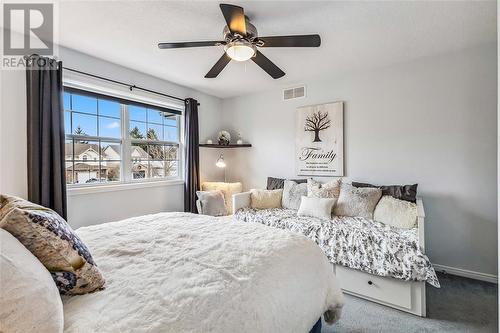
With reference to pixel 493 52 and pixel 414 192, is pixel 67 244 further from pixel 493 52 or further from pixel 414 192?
pixel 493 52

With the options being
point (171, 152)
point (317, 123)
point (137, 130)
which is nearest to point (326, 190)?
point (317, 123)

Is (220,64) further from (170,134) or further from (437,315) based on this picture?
(437,315)

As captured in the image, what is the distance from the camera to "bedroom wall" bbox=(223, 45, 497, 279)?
101 inches

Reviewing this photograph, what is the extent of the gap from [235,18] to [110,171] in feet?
8.02

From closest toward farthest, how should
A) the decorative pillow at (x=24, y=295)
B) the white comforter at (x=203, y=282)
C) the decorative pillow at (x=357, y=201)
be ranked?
the decorative pillow at (x=24, y=295)
the white comforter at (x=203, y=282)
the decorative pillow at (x=357, y=201)

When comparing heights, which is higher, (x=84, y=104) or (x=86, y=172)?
(x=84, y=104)

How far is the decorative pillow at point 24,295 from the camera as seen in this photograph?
658 millimetres

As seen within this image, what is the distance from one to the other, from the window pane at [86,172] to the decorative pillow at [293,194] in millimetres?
2378

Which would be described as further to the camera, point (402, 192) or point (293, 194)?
point (293, 194)

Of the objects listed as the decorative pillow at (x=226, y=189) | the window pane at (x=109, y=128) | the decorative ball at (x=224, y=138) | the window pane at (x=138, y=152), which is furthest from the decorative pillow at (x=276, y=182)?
the window pane at (x=109, y=128)

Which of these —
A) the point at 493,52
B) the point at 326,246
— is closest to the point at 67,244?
the point at 326,246

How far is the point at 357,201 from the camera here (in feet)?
9.35

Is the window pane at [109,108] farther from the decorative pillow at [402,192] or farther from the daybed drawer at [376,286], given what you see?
the decorative pillow at [402,192]
